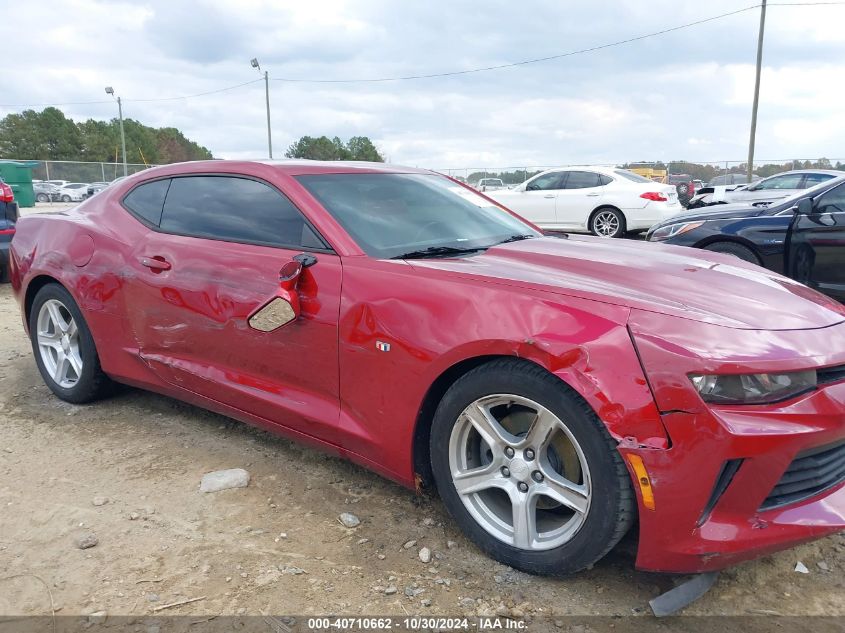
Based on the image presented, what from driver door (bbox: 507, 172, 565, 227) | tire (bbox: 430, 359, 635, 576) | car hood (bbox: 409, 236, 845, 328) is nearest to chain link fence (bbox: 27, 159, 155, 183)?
driver door (bbox: 507, 172, 565, 227)

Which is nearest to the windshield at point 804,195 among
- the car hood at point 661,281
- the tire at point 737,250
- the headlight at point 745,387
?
the tire at point 737,250

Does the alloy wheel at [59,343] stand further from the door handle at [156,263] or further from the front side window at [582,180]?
the front side window at [582,180]

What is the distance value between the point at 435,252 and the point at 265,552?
4.45 feet

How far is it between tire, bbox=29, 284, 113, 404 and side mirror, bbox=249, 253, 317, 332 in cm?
157

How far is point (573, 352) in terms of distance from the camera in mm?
1930

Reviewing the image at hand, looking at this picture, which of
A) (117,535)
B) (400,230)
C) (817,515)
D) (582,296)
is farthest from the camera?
(400,230)

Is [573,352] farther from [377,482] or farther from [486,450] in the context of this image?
[377,482]

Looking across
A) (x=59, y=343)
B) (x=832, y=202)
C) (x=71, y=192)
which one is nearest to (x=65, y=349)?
(x=59, y=343)

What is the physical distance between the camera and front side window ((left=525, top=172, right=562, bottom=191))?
501 inches

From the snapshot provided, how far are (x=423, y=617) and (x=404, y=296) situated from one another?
1073mm

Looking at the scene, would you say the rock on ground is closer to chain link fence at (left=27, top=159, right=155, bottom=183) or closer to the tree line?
chain link fence at (left=27, top=159, right=155, bottom=183)

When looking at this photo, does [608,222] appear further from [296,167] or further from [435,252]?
[435,252]

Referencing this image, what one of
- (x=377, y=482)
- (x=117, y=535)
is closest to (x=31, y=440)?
(x=117, y=535)

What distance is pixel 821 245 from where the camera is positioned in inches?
209
